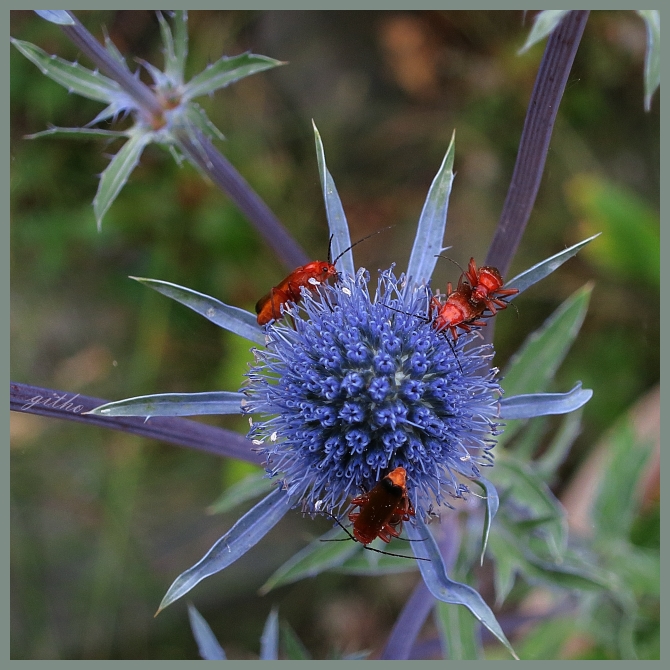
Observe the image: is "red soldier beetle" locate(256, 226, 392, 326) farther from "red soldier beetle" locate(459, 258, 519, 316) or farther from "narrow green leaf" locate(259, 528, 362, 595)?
"narrow green leaf" locate(259, 528, 362, 595)

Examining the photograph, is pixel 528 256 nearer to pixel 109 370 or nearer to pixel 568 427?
pixel 568 427

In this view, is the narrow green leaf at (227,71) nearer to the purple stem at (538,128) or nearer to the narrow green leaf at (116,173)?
the narrow green leaf at (116,173)

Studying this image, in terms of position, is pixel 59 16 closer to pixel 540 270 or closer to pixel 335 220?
pixel 335 220

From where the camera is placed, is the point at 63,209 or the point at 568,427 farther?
the point at 63,209

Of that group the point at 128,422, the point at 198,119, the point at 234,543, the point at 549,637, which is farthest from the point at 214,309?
the point at 549,637

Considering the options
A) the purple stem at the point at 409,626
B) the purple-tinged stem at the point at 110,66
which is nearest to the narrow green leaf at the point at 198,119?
the purple-tinged stem at the point at 110,66

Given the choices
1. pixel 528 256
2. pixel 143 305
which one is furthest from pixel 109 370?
pixel 528 256
